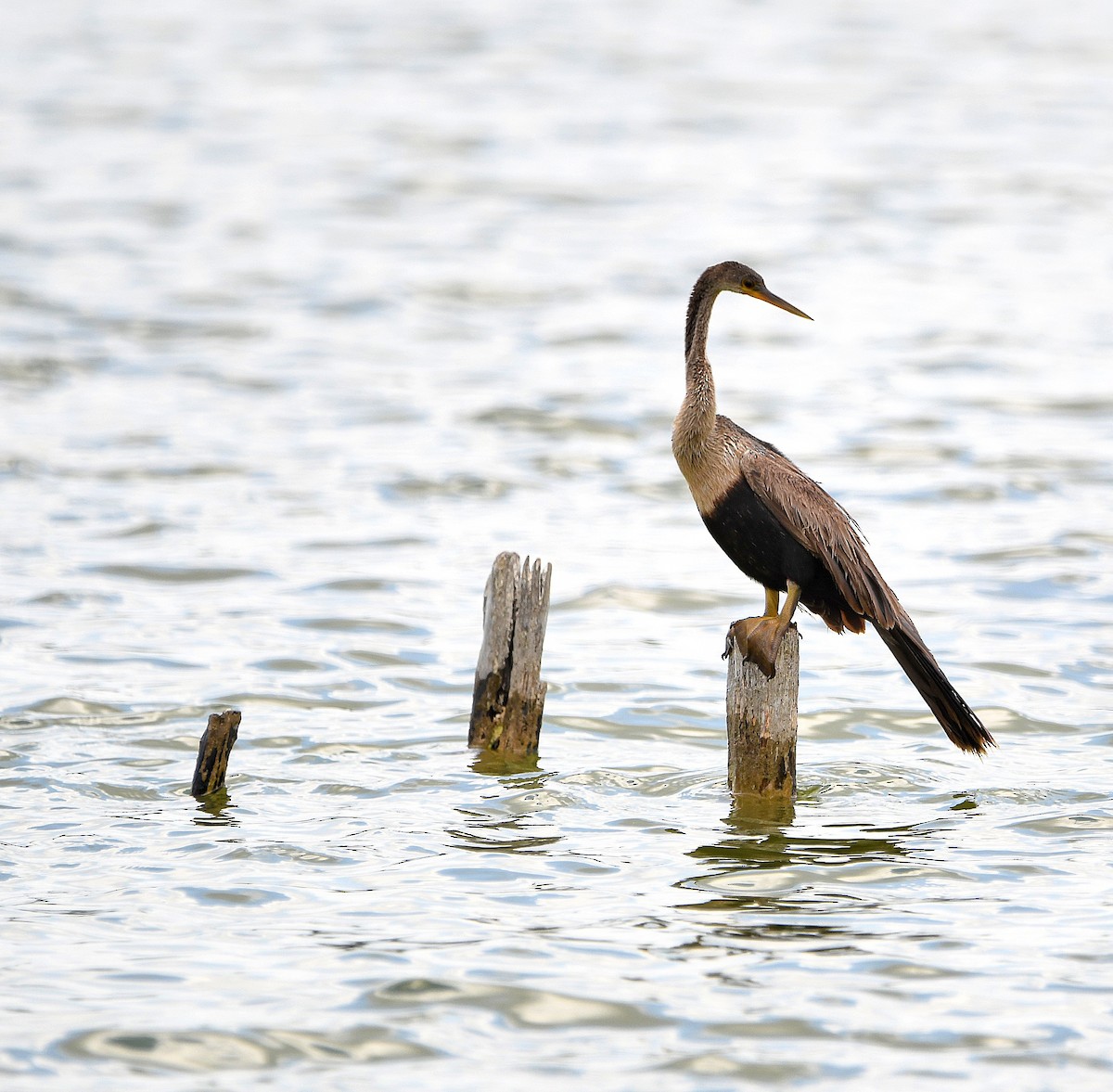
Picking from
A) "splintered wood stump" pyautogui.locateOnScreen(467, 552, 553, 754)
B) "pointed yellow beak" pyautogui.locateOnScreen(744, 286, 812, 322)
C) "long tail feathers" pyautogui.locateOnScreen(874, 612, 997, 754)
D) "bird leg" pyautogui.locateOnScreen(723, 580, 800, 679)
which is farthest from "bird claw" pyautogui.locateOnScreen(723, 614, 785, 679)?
"pointed yellow beak" pyautogui.locateOnScreen(744, 286, 812, 322)

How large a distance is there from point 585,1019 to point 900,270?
25.7 meters

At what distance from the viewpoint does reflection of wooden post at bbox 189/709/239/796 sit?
9.31 meters

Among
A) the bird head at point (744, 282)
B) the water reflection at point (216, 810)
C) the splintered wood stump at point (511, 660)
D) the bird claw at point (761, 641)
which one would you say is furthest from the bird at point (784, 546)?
the water reflection at point (216, 810)

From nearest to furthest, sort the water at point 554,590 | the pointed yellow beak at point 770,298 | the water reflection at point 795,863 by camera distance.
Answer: the water at point 554,590 < the water reflection at point 795,863 < the pointed yellow beak at point 770,298

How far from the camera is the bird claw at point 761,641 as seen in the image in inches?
336

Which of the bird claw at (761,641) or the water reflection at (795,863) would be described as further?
the bird claw at (761,641)

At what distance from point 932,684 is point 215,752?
3.72 m

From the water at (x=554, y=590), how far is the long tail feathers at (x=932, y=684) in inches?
25.4

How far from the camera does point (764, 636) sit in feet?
28.1

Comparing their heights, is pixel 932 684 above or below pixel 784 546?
below

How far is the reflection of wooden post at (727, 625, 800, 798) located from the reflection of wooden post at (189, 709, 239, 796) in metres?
2.55

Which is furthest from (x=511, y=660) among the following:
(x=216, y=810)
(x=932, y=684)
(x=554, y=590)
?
(x=554, y=590)

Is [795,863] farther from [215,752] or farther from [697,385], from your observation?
[215,752]

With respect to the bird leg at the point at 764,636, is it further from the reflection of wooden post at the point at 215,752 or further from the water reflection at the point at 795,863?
the reflection of wooden post at the point at 215,752
